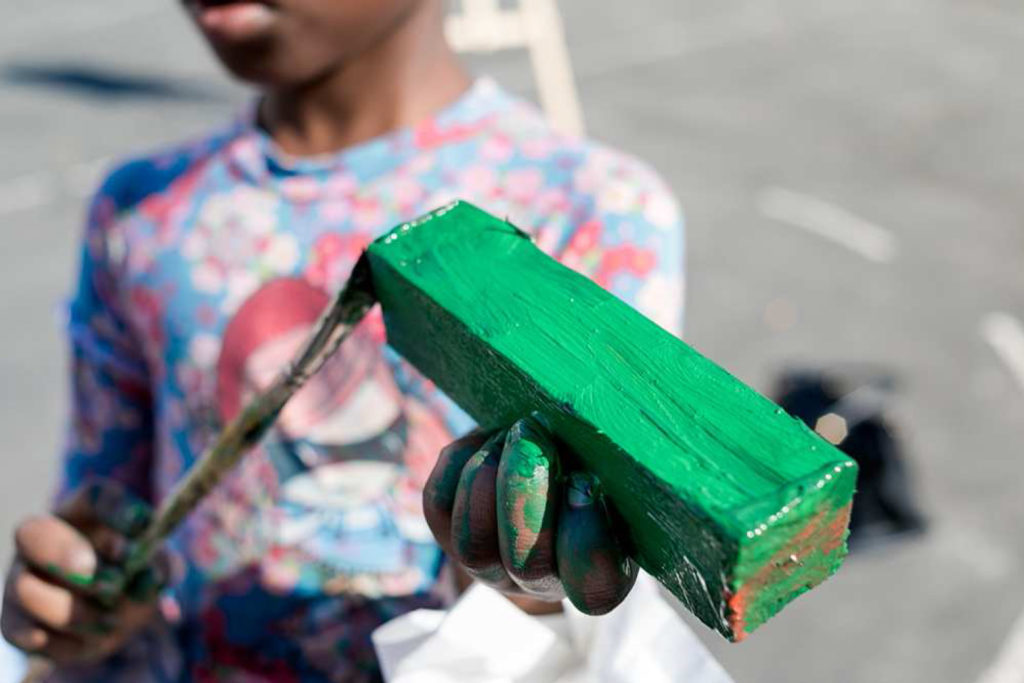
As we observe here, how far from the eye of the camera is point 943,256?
5621mm

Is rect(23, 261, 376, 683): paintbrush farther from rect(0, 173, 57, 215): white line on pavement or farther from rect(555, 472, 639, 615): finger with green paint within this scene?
rect(0, 173, 57, 215): white line on pavement

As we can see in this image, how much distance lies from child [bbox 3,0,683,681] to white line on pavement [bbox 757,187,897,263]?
4.29 m

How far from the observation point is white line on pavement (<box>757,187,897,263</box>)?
5703 millimetres

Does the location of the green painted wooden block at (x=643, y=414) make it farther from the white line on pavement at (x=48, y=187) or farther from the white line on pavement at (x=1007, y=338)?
the white line on pavement at (x=48, y=187)

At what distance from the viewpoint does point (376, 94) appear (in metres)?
1.71

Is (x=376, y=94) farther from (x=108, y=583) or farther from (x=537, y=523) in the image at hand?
(x=537, y=523)

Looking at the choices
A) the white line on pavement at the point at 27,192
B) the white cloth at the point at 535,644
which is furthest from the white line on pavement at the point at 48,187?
the white cloth at the point at 535,644

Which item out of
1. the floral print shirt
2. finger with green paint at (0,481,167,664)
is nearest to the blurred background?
the floral print shirt

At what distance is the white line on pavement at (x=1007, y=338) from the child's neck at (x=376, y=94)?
377cm

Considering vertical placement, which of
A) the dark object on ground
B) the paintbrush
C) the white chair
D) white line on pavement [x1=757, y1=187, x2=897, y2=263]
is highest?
the paintbrush

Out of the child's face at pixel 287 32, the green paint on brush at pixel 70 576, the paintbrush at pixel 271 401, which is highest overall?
the child's face at pixel 287 32

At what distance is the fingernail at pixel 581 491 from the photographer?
863 millimetres

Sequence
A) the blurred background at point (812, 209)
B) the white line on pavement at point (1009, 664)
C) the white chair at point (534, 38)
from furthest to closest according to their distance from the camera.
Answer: the white chair at point (534, 38) → the blurred background at point (812, 209) → the white line on pavement at point (1009, 664)

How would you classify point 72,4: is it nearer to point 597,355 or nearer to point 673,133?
point 673,133
